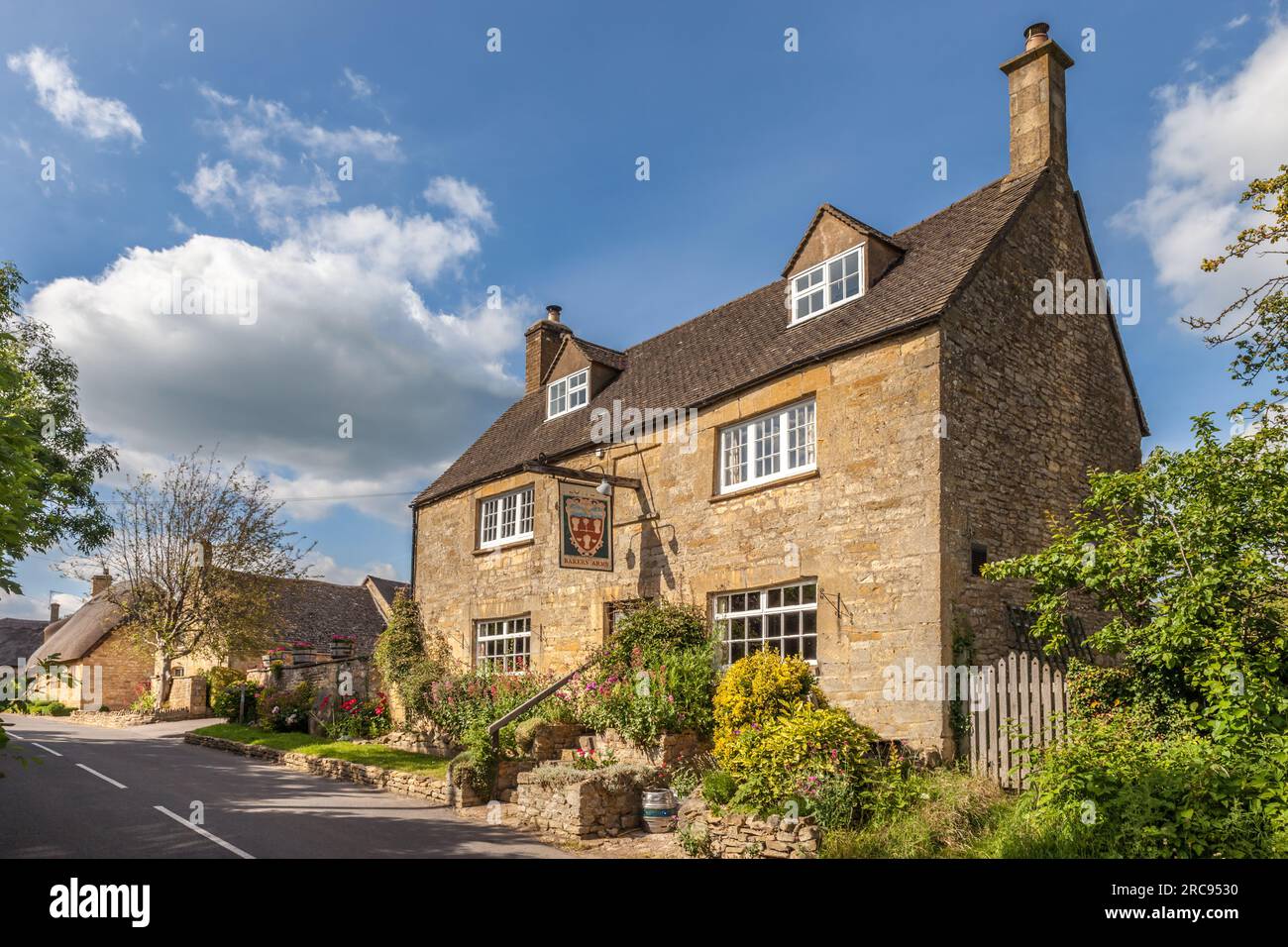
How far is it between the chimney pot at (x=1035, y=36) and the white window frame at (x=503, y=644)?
14.4 meters

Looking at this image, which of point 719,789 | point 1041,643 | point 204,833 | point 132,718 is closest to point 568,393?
point 1041,643

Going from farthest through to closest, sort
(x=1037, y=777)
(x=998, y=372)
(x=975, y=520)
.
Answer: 1. (x=998, y=372)
2. (x=975, y=520)
3. (x=1037, y=777)

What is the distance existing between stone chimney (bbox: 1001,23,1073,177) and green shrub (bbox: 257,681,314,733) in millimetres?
20736

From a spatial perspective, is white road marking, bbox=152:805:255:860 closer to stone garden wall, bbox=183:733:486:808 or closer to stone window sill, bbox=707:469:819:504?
stone garden wall, bbox=183:733:486:808

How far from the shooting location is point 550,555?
1888 centimetres

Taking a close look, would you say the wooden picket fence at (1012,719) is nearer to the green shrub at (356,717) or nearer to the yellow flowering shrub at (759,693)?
the yellow flowering shrub at (759,693)

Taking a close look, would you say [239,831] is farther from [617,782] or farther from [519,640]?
[519,640]

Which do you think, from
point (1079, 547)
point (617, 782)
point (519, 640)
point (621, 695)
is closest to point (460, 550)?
point (519, 640)

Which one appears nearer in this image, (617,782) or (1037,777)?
(1037,777)

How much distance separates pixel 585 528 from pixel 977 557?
22.2 feet

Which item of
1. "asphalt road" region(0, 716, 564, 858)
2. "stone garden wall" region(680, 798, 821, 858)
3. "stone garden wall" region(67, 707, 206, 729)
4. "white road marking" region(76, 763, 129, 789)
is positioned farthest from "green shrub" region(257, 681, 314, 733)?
"stone garden wall" region(680, 798, 821, 858)

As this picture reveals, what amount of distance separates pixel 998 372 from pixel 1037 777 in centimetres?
655

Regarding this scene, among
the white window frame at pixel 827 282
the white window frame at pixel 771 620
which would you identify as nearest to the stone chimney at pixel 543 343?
the white window frame at pixel 827 282

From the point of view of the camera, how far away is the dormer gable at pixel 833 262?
15180 mm
